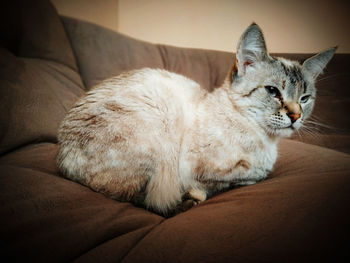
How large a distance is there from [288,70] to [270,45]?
4.92 feet

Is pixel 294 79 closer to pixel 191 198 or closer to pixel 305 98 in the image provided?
pixel 305 98

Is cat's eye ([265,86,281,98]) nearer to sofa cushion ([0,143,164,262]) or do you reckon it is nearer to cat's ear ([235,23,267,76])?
cat's ear ([235,23,267,76])

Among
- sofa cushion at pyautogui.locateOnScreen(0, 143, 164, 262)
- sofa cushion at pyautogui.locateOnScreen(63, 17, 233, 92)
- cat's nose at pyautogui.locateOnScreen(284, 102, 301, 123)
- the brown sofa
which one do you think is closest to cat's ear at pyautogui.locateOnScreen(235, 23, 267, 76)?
cat's nose at pyautogui.locateOnScreen(284, 102, 301, 123)

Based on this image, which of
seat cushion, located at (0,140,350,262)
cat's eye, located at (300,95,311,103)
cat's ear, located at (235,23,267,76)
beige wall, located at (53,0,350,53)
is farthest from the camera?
beige wall, located at (53,0,350,53)

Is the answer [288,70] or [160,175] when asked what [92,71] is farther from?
[288,70]

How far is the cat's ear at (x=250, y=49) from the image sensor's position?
0.99 m

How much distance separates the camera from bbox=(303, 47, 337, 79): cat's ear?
1.15 meters

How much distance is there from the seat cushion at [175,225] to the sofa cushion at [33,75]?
33cm

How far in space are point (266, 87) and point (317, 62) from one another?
0.44m

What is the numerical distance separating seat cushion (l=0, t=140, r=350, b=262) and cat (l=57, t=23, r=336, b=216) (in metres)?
0.13

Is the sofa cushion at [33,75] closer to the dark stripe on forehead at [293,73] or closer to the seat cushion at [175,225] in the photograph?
the seat cushion at [175,225]

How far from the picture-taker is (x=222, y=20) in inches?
91.4

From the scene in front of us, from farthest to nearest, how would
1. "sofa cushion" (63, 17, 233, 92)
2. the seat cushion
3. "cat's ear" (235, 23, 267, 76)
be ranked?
1. "sofa cushion" (63, 17, 233, 92)
2. "cat's ear" (235, 23, 267, 76)
3. the seat cushion

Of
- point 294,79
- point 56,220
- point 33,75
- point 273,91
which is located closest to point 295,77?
point 294,79
